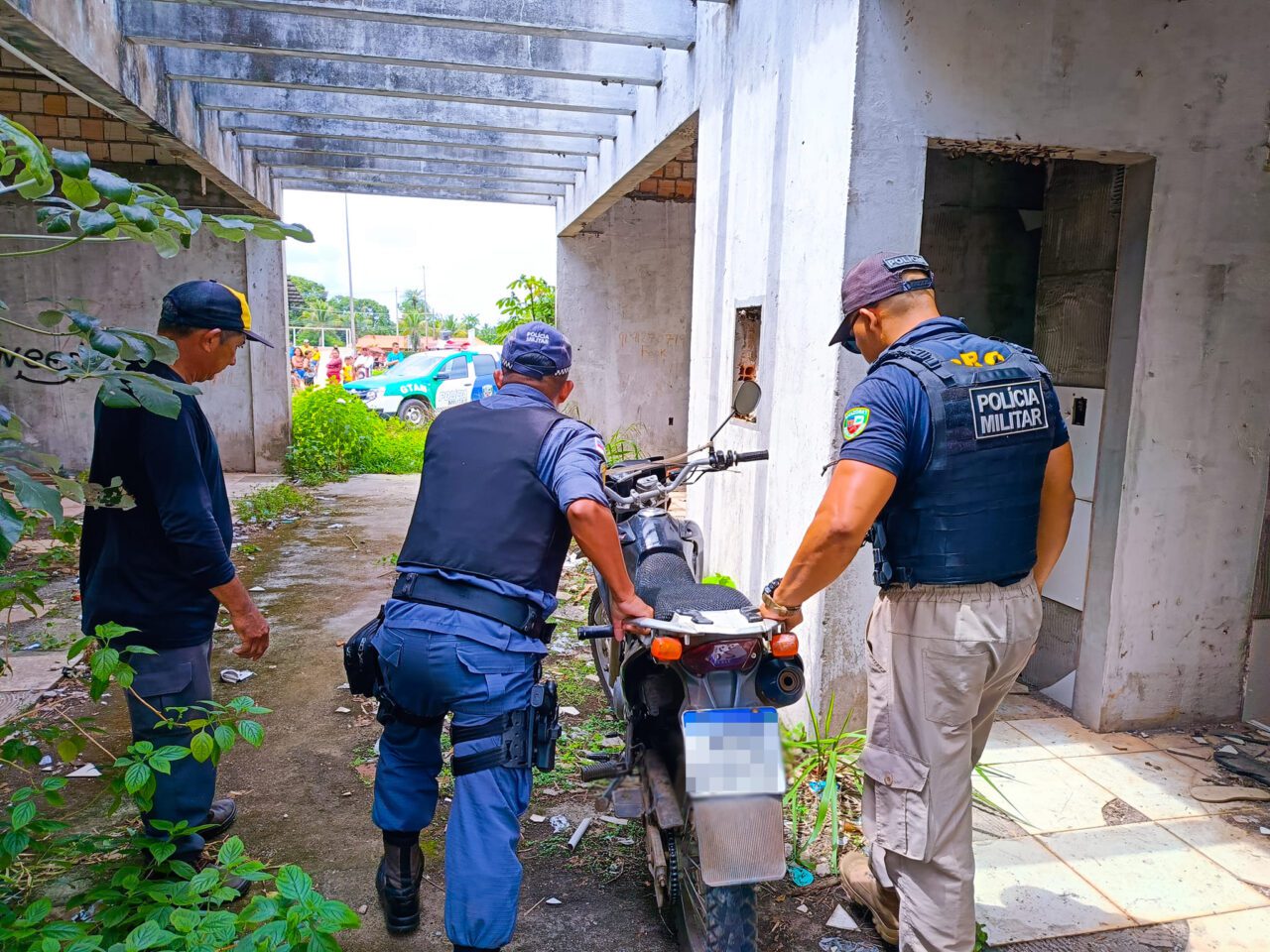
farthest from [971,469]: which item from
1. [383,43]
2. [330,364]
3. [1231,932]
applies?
[330,364]

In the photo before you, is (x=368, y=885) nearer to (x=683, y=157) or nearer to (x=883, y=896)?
(x=883, y=896)

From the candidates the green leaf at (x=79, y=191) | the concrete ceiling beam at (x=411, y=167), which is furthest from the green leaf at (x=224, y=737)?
the concrete ceiling beam at (x=411, y=167)

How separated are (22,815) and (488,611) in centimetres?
118

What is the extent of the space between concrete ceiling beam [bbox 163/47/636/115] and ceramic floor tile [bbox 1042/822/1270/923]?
575cm

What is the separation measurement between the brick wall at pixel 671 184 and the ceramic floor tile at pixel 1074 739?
7606 mm

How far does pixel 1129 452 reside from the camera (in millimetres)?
3666

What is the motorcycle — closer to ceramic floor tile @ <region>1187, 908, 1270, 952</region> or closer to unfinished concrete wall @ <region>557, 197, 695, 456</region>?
ceramic floor tile @ <region>1187, 908, 1270, 952</region>

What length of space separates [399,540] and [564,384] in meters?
5.25

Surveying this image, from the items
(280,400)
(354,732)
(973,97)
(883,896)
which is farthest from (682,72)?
(280,400)

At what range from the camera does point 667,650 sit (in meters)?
2.18

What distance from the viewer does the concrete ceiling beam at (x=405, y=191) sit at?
10.5m

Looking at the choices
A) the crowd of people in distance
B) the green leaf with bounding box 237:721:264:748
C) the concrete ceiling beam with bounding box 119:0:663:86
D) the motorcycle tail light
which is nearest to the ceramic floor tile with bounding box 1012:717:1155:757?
the motorcycle tail light

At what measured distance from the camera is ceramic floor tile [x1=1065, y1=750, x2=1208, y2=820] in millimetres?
3266

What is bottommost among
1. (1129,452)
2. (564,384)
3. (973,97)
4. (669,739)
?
(669,739)
